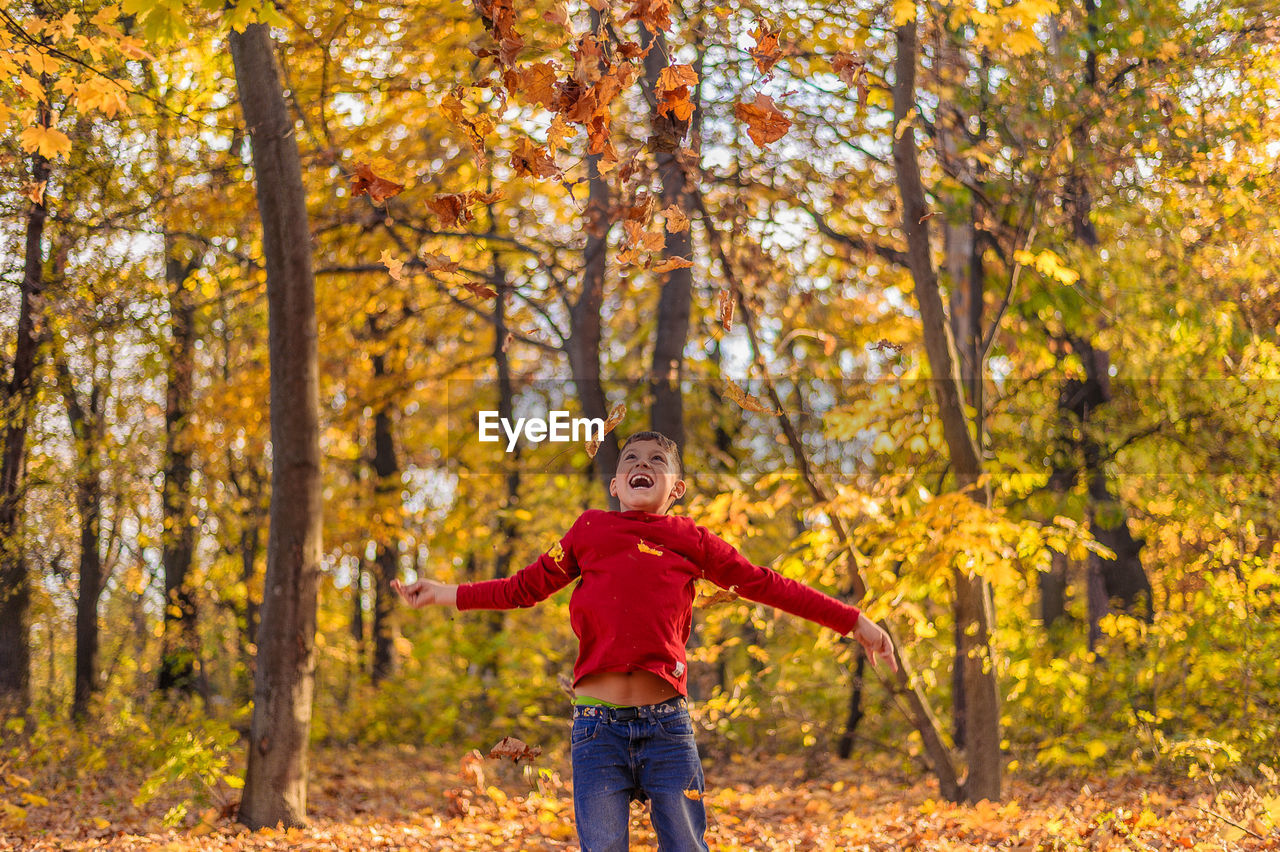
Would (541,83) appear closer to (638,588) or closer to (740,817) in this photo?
(638,588)

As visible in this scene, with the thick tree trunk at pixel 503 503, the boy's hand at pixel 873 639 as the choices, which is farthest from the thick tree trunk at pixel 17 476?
the boy's hand at pixel 873 639

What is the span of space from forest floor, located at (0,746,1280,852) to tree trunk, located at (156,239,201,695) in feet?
8.61

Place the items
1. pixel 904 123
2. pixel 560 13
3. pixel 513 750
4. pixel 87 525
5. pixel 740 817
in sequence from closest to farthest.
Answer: pixel 560 13 → pixel 513 750 → pixel 904 123 → pixel 740 817 → pixel 87 525

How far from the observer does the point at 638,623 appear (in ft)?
11.4

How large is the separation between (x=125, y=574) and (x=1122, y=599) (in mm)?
12234

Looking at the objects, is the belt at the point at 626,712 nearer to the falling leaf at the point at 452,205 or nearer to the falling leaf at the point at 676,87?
the falling leaf at the point at 452,205

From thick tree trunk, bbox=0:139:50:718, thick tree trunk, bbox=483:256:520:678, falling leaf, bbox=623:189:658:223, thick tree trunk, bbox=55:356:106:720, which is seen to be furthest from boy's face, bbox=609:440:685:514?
thick tree trunk, bbox=55:356:106:720

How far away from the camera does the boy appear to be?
3.45m

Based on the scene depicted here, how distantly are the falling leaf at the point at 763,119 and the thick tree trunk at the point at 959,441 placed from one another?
3.21 m

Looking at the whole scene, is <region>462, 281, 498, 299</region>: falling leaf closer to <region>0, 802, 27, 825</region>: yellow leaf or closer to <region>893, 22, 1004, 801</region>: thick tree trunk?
<region>893, 22, 1004, 801</region>: thick tree trunk

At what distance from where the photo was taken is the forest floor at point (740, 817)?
5355 millimetres

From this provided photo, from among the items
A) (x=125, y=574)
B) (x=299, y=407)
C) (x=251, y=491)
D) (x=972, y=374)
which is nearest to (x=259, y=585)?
(x=251, y=491)

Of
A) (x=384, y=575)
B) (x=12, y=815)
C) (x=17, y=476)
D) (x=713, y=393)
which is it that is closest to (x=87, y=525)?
(x=17, y=476)

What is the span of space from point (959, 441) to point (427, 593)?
14.4 ft
